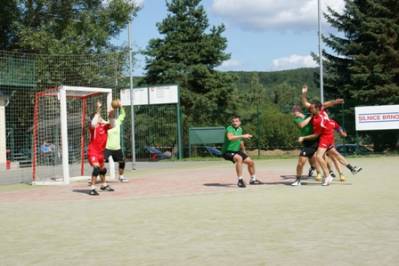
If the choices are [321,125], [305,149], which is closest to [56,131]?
[305,149]

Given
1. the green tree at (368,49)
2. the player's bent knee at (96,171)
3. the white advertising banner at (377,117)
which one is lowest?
the player's bent knee at (96,171)

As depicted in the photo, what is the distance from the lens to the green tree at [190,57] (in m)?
44.5

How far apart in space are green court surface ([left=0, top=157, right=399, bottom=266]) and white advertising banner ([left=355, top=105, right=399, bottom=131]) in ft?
49.2

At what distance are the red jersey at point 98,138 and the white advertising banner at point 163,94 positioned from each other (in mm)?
16550

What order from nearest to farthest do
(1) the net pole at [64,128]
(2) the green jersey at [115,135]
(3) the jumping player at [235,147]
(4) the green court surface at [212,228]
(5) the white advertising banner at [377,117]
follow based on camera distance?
(4) the green court surface at [212,228], (3) the jumping player at [235,147], (2) the green jersey at [115,135], (1) the net pole at [64,128], (5) the white advertising banner at [377,117]

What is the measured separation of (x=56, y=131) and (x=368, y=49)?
22955mm

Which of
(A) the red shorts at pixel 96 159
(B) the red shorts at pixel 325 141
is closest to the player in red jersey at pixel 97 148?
(A) the red shorts at pixel 96 159

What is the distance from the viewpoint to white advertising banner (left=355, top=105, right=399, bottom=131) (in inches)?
1086

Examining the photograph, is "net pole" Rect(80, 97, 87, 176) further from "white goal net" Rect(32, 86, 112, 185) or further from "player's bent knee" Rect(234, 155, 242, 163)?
"player's bent knee" Rect(234, 155, 242, 163)

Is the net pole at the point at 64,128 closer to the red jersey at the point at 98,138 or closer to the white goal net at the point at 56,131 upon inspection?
the white goal net at the point at 56,131

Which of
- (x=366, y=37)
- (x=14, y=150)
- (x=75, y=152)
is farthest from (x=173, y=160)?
(x=366, y=37)

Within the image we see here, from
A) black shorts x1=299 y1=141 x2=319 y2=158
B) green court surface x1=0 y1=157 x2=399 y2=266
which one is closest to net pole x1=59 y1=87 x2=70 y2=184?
green court surface x1=0 y1=157 x2=399 y2=266

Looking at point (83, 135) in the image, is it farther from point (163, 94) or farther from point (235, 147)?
point (163, 94)

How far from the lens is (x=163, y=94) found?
1219 inches
